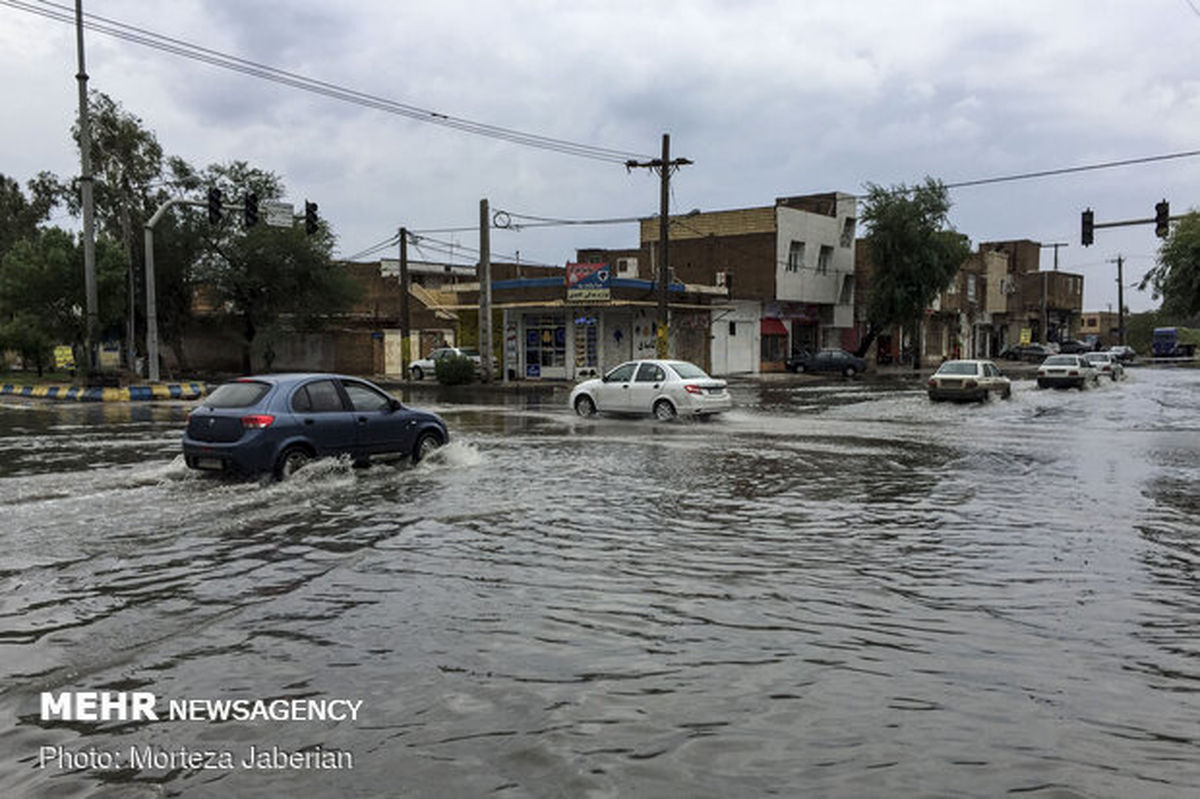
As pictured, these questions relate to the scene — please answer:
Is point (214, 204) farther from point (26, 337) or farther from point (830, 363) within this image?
point (830, 363)

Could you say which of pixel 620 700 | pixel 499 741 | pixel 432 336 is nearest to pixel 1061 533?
pixel 620 700

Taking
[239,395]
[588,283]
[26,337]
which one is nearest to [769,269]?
[588,283]

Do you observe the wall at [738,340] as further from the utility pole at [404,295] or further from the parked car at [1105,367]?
the parked car at [1105,367]

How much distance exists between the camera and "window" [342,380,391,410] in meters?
12.3

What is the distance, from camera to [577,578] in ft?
22.9

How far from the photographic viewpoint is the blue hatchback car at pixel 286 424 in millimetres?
10812

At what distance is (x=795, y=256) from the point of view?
5338cm

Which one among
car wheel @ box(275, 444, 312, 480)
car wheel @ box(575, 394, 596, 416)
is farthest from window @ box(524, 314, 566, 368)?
car wheel @ box(275, 444, 312, 480)

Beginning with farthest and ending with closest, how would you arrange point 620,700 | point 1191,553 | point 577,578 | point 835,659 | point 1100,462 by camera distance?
1. point 1100,462
2. point 1191,553
3. point 577,578
4. point 835,659
5. point 620,700

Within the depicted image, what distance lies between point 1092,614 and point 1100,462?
950 cm

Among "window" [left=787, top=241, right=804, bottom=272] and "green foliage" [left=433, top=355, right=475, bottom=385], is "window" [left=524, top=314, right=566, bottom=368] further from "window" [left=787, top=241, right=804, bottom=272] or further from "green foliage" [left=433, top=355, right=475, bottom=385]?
"window" [left=787, top=241, right=804, bottom=272]

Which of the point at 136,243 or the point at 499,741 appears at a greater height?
the point at 136,243

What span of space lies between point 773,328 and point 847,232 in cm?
1016

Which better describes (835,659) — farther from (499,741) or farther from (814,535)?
(814,535)
